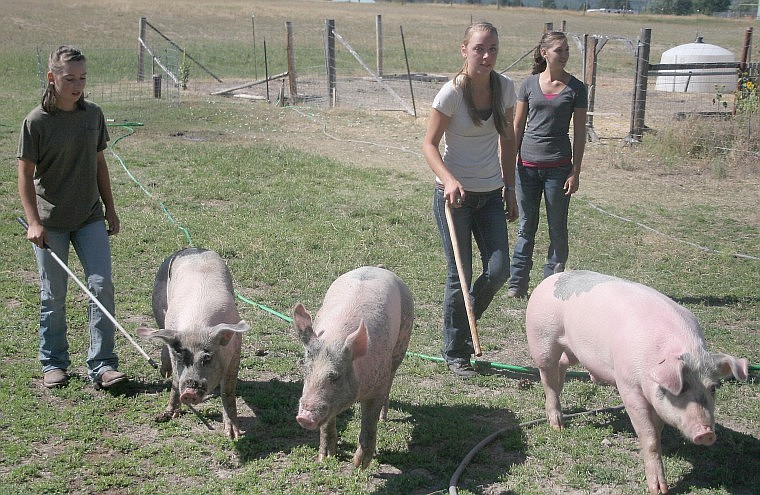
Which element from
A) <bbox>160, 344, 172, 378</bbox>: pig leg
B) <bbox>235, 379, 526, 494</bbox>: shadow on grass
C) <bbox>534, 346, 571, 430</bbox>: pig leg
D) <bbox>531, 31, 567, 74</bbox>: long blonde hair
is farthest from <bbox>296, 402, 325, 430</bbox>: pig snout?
<bbox>531, 31, 567, 74</bbox>: long blonde hair

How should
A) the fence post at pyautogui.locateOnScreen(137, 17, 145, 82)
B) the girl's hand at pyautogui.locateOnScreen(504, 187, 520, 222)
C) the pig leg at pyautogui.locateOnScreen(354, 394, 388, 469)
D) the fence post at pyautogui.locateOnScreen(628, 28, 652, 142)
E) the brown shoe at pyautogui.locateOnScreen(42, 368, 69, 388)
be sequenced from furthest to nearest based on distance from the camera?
the fence post at pyautogui.locateOnScreen(137, 17, 145, 82) < the fence post at pyautogui.locateOnScreen(628, 28, 652, 142) < the girl's hand at pyautogui.locateOnScreen(504, 187, 520, 222) < the brown shoe at pyautogui.locateOnScreen(42, 368, 69, 388) < the pig leg at pyautogui.locateOnScreen(354, 394, 388, 469)

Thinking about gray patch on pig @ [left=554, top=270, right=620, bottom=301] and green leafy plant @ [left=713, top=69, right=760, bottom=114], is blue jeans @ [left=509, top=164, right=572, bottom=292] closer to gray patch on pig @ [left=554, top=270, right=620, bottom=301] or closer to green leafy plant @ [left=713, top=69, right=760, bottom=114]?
gray patch on pig @ [left=554, top=270, right=620, bottom=301]

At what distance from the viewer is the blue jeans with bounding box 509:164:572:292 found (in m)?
7.03

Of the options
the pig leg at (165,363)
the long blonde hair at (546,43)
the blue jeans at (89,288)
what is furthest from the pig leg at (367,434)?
the long blonde hair at (546,43)

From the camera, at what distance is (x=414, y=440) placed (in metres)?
4.90

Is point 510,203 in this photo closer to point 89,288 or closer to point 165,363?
point 165,363

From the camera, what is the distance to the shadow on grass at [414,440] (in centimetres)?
450

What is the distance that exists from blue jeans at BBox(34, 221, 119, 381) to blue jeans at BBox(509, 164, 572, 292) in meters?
3.56

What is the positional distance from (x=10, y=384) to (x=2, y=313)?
5.10 feet

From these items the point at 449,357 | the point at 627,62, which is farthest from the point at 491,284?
the point at 627,62

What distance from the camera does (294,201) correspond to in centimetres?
1051

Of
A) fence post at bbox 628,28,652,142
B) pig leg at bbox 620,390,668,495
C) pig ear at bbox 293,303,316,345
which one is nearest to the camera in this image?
pig leg at bbox 620,390,668,495

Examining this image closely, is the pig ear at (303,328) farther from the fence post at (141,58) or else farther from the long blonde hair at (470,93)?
the fence post at (141,58)

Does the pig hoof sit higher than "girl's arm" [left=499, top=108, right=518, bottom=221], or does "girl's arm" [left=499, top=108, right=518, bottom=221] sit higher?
"girl's arm" [left=499, top=108, right=518, bottom=221]
